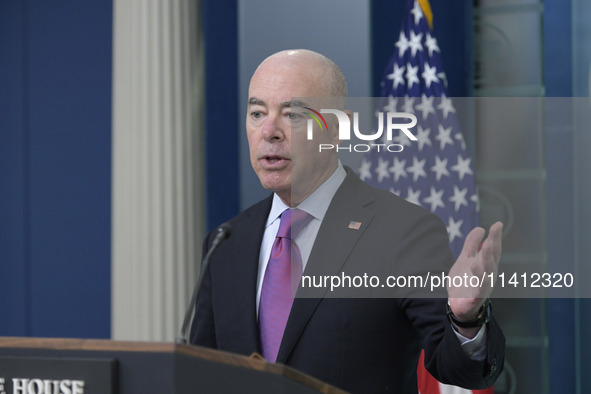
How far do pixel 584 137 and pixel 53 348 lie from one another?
7.40ft

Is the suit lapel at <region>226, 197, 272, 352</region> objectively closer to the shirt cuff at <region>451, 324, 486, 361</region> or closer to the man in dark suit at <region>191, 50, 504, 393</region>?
the man in dark suit at <region>191, 50, 504, 393</region>

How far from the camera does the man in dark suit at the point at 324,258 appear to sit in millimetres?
1930

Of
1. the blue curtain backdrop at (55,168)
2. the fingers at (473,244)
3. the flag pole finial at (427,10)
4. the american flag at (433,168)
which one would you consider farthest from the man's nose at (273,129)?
the blue curtain backdrop at (55,168)

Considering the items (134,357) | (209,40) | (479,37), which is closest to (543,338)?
(479,37)

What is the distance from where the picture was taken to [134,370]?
140 cm

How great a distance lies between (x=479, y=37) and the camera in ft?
12.8

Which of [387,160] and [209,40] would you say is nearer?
[387,160]

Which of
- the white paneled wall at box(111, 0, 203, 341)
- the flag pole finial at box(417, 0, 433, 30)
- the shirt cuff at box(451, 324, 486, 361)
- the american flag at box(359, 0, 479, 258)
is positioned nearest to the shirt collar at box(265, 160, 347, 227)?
the american flag at box(359, 0, 479, 258)

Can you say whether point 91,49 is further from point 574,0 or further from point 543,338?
point 543,338

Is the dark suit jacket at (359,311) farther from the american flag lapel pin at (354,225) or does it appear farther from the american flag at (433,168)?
the american flag at (433,168)

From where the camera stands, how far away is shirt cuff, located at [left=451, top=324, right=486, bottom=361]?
5.44 feet

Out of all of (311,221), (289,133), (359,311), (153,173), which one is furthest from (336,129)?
(153,173)

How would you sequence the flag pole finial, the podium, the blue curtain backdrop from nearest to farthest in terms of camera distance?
the podium, the flag pole finial, the blue curtain backdrop

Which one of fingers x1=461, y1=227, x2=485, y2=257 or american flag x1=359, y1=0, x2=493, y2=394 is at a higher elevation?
american flag x1=359, y1=0, x2=493, y2=394
